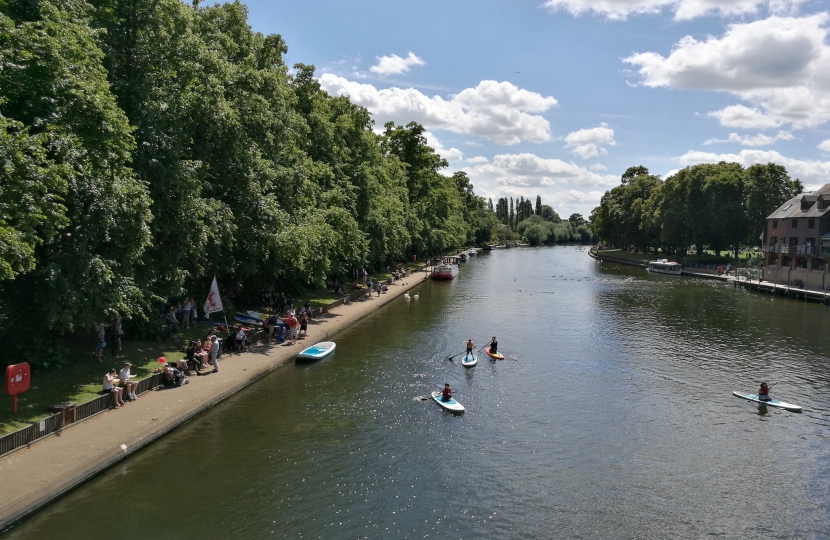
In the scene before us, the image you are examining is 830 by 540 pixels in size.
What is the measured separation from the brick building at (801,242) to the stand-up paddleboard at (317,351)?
188 feet

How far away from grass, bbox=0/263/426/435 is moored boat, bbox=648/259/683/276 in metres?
80.5

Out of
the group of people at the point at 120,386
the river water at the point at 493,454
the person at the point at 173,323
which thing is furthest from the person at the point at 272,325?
the group of people at the point at 120,386

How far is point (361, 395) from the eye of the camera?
25.6 m

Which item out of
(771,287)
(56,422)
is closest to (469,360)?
(56,422)

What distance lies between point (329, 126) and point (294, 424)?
33.3 m

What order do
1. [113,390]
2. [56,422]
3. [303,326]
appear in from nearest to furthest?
[56,422] < [113,390] < [303,326]

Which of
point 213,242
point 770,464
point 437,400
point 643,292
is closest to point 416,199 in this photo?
point 643,292

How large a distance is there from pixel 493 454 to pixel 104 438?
12.3m

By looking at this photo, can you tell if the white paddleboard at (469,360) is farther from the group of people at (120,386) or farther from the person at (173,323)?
the group of people at (120,386)

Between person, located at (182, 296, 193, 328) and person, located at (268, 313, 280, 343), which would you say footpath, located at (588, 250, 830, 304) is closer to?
person, located at (268, 313, 280, 343)

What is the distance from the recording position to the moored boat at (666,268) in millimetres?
92125

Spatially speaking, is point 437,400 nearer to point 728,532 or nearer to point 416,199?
point 728,532

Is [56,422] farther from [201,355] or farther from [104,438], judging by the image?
[201,355]

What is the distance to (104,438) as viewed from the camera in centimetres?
1780
